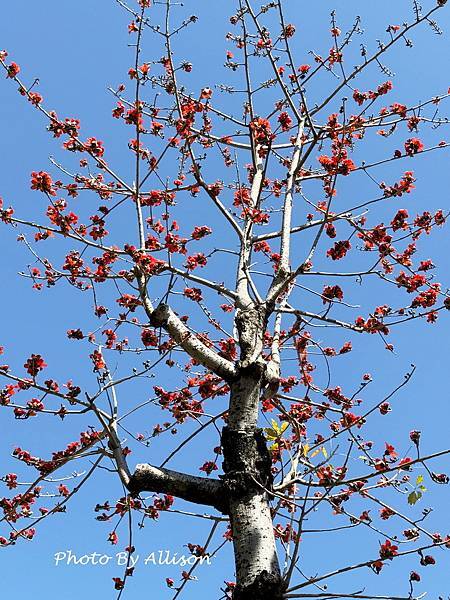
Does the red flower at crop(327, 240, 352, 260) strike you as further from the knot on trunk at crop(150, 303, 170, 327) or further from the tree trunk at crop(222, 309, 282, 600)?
the knot on trunk at crop(150, 303, 170, 327)

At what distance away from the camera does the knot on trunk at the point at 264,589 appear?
8.88ft

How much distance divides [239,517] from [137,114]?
2837 millimetres

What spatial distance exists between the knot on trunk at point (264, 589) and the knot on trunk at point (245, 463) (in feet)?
1.54

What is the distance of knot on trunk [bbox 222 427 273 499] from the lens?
10.3 ft

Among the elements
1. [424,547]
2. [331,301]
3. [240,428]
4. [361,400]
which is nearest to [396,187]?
[331,301]

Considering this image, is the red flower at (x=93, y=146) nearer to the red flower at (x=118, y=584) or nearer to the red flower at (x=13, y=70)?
the red flower at (x=13, y=70)

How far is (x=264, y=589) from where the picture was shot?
8.90 ft

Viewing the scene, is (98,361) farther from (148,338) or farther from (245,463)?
(245,463)

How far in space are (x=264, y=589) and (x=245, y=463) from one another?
689 mm

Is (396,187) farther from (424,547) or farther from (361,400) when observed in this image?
(424,547)

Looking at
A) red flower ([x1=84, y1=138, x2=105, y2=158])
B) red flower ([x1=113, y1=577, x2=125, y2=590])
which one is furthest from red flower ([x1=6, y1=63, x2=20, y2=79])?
red flower ([x1=113, y1=577, x2=125, y2=590])

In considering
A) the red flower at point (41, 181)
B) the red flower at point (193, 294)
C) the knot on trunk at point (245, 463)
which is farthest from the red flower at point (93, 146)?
the knot on trunk at point (245, 463)

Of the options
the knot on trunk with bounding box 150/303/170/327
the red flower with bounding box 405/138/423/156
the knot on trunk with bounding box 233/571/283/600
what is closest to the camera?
the knot on trunk with bounding box 233/571/283/600

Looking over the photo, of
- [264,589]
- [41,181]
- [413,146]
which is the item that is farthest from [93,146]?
[264,589]
